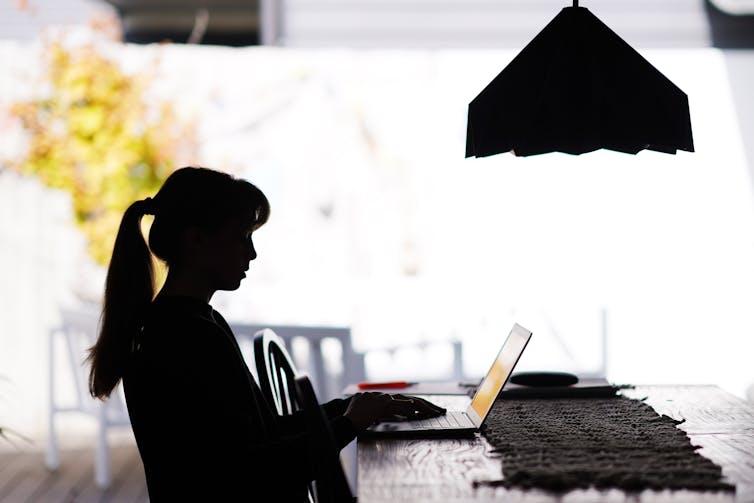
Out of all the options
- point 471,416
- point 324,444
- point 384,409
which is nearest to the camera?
point 324,444

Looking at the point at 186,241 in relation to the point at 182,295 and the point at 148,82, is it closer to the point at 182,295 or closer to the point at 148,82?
the point at 182,295

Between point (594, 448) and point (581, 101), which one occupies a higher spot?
point (581, 101)

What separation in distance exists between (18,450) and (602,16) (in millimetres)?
3429

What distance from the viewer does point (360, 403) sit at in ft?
6.00

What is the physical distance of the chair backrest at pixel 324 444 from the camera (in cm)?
141

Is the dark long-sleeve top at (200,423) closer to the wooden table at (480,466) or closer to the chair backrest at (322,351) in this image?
the wooden table at (480,466)

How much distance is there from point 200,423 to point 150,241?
409 millimetres

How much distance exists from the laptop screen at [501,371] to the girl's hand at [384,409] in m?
0.10

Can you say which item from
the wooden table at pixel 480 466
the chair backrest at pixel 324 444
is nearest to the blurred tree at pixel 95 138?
the wooden table at pixel 480 466

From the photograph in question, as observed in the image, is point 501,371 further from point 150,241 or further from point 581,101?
point 150,241

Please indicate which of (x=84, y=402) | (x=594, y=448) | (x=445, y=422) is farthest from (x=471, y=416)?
(x=84, y=402)

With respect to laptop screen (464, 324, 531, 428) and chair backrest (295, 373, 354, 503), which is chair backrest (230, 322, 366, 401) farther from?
chair backrest (295, 373, 354, 503)

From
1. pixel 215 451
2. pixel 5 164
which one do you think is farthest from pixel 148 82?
pixel 215 451

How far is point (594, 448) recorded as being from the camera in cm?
163
